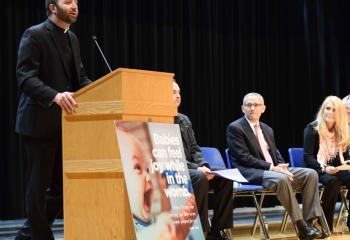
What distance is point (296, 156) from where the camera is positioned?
6.81 meters

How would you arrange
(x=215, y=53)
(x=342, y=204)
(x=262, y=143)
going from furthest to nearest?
1. (x=215, y=53)
2. (x=342, y=204)
3. (x=262, y=143)

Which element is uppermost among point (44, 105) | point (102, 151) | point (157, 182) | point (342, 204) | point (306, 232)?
point (44, 105)

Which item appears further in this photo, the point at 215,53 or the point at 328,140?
the point at 215,53

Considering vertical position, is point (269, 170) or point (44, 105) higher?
point (44, 105)

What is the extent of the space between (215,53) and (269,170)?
2.89 metres

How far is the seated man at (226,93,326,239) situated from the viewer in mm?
5617

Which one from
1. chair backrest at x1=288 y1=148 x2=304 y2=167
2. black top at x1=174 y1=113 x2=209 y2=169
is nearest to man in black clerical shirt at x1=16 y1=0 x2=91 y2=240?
black top at x1=174 y1=113 x2=209 y2=169

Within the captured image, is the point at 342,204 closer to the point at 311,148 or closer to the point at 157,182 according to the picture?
the point at 311,148

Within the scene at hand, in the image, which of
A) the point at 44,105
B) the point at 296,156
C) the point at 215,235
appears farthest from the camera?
the point at 296,156

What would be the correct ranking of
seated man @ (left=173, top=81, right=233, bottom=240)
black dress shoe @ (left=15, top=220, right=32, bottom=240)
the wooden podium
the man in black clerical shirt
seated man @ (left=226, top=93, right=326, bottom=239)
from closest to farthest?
the wooden podium → the man in black clerical shirt → black dress shoe @ (left=15, top=220, right=32, bottom=240) → seated man @ (left=173, top=81, right=233, bottom=240) → seated man @ (left=226, top=93, right=326, bottom=239)

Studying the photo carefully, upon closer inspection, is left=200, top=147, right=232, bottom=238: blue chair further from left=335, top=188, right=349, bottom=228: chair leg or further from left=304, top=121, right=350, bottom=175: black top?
left=335, top=188, right=349, bottom=228: chair leg

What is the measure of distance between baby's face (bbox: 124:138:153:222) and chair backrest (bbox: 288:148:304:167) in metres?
3.62

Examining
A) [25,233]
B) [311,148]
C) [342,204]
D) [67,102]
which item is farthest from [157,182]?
[342,204]

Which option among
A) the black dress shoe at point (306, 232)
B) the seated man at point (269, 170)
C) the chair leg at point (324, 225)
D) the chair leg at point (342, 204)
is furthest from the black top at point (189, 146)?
the chair leg at point (342, 204)
